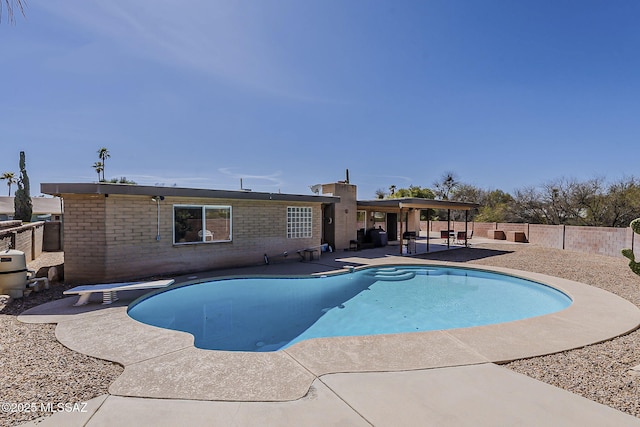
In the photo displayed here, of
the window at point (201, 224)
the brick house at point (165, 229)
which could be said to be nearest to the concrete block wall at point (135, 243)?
the brick house at point (165, 229)

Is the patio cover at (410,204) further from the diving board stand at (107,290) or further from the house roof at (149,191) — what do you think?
the diving board stand at (107,290)

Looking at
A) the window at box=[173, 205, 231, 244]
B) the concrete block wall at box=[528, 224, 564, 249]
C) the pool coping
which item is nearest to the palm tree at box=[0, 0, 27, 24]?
the pool coping

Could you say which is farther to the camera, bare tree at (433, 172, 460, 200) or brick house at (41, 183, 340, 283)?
bare tree at (433, 172, 460, 200)

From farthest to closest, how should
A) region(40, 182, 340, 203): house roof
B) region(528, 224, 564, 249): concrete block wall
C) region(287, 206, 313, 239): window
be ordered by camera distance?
region(528, 224, 564, 249): concrete block wall, region(287, 206, 313, 239): window, region(40, 182, 340, 203): house roof

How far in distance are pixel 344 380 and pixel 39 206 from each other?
1501 inches

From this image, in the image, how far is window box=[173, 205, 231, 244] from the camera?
9.61 meters

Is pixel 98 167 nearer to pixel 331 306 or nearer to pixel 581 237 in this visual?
pixel 331 306

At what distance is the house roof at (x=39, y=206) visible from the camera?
27.8m

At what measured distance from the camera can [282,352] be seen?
13.1 feet

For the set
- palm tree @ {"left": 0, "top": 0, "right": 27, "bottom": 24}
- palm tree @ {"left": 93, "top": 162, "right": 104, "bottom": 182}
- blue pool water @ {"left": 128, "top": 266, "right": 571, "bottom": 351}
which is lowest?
blue pool water @ {"left": 128, "top": 266, "right": 571, "bottom": 351}

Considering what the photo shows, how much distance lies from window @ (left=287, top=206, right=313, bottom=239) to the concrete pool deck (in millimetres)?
7627

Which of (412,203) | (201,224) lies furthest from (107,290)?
(412,203)

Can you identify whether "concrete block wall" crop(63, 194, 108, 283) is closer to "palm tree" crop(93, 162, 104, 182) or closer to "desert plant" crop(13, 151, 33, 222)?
"desert plant" crop(13, 151, 33, 222)

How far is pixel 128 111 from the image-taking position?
13.9 m
